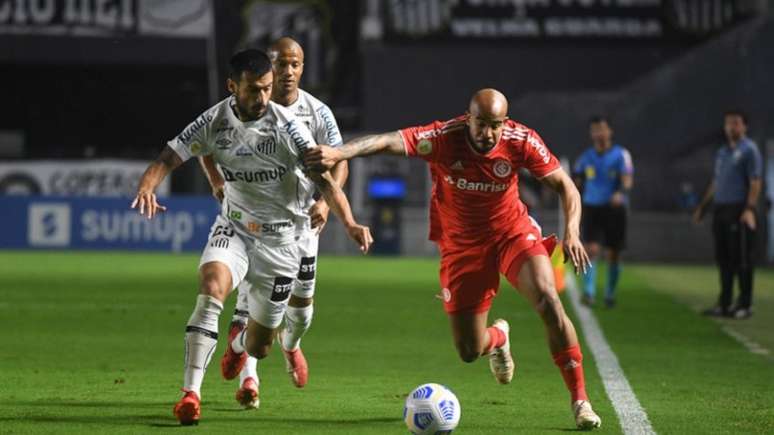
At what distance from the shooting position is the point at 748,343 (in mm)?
13703

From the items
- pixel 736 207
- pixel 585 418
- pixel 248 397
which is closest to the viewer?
pixel 585 418

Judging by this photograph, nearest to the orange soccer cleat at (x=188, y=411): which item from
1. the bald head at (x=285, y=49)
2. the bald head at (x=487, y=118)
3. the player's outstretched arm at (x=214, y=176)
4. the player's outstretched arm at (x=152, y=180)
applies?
the player's outstretched arm at (x=152, y=180)

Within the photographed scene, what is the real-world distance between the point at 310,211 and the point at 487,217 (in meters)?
1.08

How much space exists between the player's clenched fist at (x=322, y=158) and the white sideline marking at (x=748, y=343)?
Answer: 18.3 ft

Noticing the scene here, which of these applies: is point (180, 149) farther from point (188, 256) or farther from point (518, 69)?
point (518, 69)

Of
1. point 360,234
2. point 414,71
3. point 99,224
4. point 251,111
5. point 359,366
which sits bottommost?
point 99,224

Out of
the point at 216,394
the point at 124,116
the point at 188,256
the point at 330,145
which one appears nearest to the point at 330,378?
the point at 216,394

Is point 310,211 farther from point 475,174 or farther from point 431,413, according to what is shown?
point 431,413

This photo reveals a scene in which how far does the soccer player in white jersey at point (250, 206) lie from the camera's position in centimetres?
819

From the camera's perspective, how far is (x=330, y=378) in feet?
34.5

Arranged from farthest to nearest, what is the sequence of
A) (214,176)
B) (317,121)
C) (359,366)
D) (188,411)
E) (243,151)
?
(359,366) → (214,176) → (317,121) → (243,151) → (188,411)

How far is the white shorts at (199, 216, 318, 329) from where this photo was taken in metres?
8.55

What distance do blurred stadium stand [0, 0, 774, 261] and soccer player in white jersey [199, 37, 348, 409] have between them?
22.3 metres

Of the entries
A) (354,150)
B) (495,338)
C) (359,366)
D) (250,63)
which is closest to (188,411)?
(354,150)
